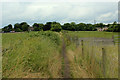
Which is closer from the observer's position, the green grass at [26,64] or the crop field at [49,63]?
the crop field at [49,63]

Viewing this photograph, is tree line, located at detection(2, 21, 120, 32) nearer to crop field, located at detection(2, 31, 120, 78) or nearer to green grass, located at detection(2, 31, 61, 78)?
crop field, located at detection(2, 31, 120, 78)

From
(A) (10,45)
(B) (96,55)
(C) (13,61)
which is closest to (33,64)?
(C) (13,61)

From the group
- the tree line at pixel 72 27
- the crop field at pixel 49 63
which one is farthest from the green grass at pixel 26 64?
the tree line at pixel 72 27

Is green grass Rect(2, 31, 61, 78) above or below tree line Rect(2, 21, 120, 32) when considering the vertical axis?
below

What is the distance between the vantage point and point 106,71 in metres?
3.30

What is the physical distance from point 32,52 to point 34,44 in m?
0.78

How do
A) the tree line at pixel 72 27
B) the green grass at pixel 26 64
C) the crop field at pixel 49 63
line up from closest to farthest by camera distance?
the crop field at pixel 49 63 → the green grass at pixel 26 64 → the tree line at pixel 72 27

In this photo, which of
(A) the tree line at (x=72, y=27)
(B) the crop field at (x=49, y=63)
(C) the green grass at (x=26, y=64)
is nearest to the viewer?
(B) the crop field at (x=49, y=63)

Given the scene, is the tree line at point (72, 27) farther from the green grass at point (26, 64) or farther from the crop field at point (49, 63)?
the green grass at point (26, 64)

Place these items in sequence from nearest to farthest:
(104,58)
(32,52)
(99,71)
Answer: (104,58), (99,71), (32,52)

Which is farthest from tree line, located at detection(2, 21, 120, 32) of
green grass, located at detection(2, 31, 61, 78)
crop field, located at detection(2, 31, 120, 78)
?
green grass, located at detection(2, 31, 61, 78)

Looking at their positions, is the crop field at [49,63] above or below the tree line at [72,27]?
below

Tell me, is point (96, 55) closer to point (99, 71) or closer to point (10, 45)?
point (99, 71)

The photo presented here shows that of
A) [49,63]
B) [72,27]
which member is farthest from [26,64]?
[72,27]
